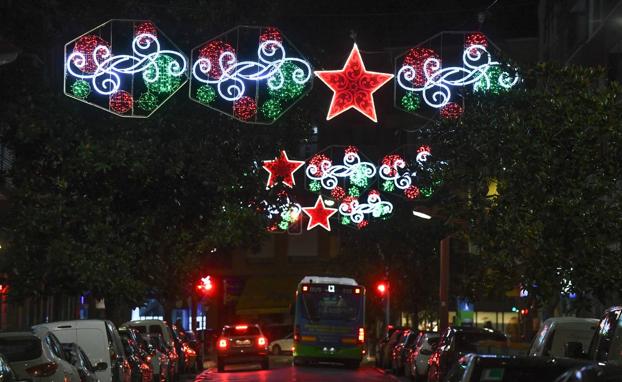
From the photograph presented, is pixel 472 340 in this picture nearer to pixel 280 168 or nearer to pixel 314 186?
pixel 280 168

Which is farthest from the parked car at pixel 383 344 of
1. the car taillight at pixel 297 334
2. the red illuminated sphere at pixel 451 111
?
the red illuminated sphere at pixel 451 111

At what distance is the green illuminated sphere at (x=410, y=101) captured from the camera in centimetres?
2439

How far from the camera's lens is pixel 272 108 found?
23.1 meters

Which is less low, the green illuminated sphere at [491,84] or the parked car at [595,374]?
the green illuminated sphere at [491,84]

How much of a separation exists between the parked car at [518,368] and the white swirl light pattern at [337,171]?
85.3 feet

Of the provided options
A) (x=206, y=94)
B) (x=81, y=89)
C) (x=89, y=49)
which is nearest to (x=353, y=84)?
(x=206, y=94)

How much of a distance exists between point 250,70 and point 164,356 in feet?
31.0

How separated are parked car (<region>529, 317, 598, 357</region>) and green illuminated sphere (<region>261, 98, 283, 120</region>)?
645 cm

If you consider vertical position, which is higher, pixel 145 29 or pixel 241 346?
pixel 145 29

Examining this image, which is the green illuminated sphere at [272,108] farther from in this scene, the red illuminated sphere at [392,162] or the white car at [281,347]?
the white car at [281,347]

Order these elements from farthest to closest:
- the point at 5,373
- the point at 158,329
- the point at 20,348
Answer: the point at 158,329
the point at 20,348
the point at 5,373

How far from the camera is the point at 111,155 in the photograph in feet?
75.0

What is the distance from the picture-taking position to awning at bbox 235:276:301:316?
73875 millimetres

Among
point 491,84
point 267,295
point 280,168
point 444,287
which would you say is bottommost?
point 267,295
